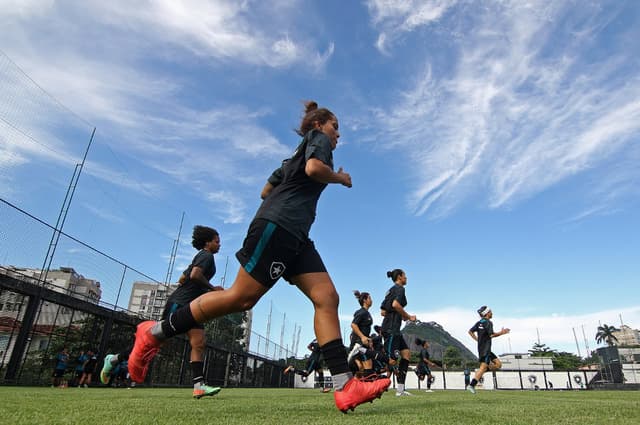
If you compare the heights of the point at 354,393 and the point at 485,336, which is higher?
the point at 485,336

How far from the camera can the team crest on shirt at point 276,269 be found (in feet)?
8.71

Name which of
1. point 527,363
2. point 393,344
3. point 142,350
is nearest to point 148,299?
point 393,344

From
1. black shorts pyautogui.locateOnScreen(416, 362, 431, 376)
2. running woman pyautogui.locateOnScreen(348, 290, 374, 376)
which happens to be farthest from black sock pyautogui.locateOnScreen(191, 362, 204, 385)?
black shorts pyautogui.locateOnScreen(416, 362, 431, 376)

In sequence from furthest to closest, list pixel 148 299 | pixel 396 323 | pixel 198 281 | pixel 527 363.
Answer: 1. pixel 527 363
2. pixel 148 299
3. pixel 396 323
4. pixel 198 281

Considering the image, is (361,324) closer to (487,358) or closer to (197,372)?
(487,358)

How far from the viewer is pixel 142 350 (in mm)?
3152

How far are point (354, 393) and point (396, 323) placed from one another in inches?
218

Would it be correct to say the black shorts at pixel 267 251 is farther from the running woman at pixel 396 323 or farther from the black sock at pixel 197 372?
the running woman at pixel 396 323

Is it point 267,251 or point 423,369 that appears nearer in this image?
point 267,251

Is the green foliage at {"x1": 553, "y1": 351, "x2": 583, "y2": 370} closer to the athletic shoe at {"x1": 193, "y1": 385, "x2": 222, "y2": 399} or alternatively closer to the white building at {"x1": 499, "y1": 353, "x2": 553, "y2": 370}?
the white building at {"x1": 499, "y1": 353, "x2": 553, "y2": 370}

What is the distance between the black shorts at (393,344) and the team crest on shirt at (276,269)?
5.83 m

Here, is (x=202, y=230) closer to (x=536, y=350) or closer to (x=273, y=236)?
(x=273, y=236)

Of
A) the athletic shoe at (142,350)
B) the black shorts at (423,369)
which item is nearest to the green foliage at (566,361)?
the black shorts at (423,369)

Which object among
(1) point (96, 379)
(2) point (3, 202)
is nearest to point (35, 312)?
(2) point (3, 202)
